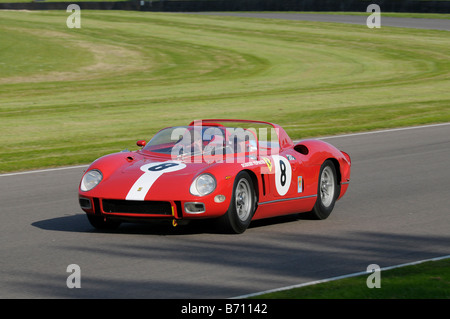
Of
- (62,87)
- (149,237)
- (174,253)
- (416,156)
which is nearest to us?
(174,253)

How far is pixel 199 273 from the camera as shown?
6719 millimetres

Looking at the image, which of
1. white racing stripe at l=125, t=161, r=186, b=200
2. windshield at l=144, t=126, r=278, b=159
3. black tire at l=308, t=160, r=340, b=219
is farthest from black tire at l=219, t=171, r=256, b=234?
black tire at l=308, t=160, r=340, b=219

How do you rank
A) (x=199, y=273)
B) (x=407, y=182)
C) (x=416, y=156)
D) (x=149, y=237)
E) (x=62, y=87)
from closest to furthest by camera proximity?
(x=199, y=273) < (x=149, y=237) < (x=407, y=182) < (x=416, y=156) < (x=62, y=87)

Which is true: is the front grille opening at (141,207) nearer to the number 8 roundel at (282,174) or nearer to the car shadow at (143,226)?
the car shadow at (143,226)

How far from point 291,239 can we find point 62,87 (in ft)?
62.4

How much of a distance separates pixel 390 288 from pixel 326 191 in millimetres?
3670

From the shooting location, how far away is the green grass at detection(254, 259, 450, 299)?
5836mm

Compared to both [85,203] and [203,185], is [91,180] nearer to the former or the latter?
[85,203]

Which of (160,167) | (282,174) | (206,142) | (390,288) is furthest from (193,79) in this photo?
(390,288)

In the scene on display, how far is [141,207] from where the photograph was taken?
26.5 feet

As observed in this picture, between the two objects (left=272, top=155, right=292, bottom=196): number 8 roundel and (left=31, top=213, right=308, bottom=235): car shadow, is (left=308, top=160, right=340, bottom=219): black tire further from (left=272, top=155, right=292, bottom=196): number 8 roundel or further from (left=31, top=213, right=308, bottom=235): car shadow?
(left=272, top=155, right=292, bottom=196): number 8 roundel

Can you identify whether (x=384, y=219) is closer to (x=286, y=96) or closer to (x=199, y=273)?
(x=199, y=273)

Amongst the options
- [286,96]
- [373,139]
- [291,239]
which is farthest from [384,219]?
[286,96]

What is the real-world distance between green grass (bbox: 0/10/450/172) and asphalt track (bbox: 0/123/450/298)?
4.40 meters
